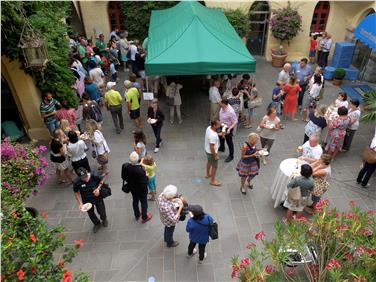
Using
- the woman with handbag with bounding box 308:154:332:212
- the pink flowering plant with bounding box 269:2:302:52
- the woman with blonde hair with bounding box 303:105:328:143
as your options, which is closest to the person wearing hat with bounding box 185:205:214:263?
the woman with handbag with bounding box 308:154:332:212

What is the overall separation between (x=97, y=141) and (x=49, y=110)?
1.88 metres

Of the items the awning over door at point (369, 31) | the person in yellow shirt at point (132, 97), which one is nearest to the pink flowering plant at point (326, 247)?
the person in yellow shirt at point (132, 97)

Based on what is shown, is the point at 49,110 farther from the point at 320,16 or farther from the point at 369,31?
the point at 320,16

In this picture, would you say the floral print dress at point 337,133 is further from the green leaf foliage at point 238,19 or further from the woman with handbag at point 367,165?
the green leaf foliage at point 238,19

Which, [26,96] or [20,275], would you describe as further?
[26,96]

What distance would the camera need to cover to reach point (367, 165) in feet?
23.9

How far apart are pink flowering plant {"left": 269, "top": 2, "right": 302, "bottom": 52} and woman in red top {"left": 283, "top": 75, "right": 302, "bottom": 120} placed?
485 cm

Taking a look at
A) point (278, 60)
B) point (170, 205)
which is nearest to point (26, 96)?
point (170, 205)

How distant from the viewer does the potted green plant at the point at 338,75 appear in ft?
39.5

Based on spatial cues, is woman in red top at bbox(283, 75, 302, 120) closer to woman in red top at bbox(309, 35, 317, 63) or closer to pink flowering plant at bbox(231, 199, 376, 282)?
pink flowering plant at bbox(231, 199, 376, 282)

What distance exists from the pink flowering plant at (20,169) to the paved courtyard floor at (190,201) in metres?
1.42

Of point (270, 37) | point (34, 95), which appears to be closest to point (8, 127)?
point (34, 95)

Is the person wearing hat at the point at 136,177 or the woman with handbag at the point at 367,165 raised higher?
the person wearing hat at the point at 136,177

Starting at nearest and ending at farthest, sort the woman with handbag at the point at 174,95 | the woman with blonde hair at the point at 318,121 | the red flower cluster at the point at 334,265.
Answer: the red flower cluster at the point at 334,265 → the woman with blonde hair at the point at 318,121 → the woman with handbag at the point at 174,95
